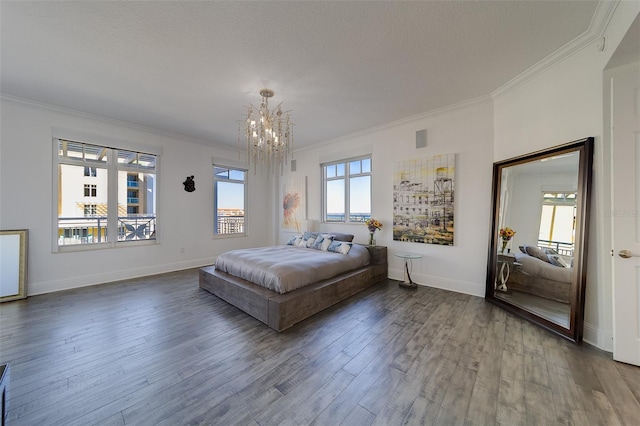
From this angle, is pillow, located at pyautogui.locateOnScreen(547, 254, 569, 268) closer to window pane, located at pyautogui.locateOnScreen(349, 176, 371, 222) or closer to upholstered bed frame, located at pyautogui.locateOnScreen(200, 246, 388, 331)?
upholstered bed frame, located at pyautogui.locateOnScreen(200, 246, 388, 331)

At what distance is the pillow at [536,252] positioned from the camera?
2.66 m

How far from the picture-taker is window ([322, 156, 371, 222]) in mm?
5027

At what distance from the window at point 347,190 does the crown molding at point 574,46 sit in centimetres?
249

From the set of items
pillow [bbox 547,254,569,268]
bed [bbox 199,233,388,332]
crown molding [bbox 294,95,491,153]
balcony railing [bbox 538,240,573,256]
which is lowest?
bed [bbox 199,233,388,332]

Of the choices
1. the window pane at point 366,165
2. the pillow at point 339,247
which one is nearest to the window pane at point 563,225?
the pillow at point 339,247

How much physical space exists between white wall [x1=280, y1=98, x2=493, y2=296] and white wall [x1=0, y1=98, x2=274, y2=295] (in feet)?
12.8

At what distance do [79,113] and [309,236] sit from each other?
4611 mm

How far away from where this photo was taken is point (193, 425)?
54.0 inches

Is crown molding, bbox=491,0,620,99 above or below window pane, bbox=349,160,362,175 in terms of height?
above

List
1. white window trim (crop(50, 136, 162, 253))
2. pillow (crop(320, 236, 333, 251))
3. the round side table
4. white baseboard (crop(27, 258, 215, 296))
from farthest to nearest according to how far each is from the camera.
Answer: pillow (crop(320, 236, 333, 251)) < the round side table < white window trim (crop(50, 136, 162, 253)) < white baseboard (crop(27, 258, 215, 296))

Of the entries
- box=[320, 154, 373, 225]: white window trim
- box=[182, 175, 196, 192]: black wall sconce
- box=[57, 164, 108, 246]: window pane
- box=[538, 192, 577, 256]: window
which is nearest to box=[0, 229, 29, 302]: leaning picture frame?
box=[57, 164, 108, 246]: window pane

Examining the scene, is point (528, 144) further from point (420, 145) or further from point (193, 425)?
point (193, 425)

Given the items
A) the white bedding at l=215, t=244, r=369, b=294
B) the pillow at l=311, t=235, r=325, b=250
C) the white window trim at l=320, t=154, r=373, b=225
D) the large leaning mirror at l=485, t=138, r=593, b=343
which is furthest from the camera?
the white window trim at l=320, t=154, r=373, b=225

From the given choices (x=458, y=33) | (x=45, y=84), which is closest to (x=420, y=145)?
(x=458, y=33)
